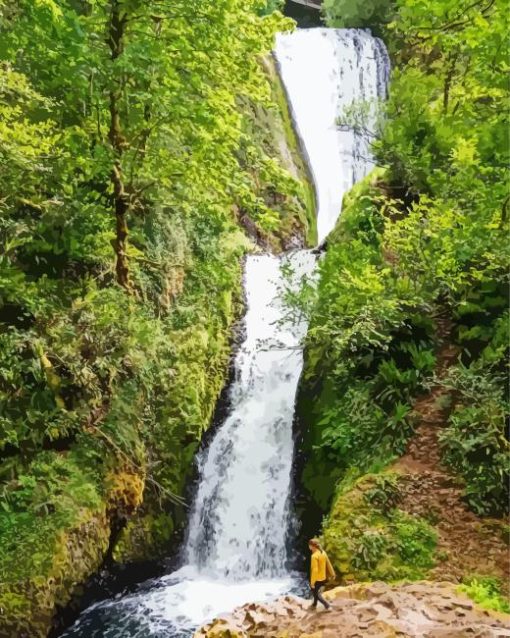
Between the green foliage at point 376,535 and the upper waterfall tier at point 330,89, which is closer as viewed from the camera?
the green foliage at point 376,535

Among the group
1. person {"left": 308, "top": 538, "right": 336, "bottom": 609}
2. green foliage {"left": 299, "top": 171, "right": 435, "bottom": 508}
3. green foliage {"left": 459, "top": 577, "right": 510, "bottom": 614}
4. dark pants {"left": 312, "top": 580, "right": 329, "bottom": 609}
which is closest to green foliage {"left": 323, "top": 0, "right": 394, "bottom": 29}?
green foliage {"left": 299, "top": 171, "right": 435, "bottom": 508}

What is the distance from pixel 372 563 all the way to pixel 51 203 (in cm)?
673

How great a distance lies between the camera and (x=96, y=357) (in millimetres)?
8336

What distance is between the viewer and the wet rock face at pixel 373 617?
18.1 ft

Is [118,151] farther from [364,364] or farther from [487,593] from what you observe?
[487,593]

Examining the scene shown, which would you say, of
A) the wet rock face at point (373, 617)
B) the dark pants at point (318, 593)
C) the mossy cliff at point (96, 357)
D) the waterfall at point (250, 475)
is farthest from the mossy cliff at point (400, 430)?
the mossy cliff at point (96, 357)

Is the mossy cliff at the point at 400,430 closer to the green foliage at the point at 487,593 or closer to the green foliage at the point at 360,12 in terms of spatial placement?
the green foliage at the point at 487,593

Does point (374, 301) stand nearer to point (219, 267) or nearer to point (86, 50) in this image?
point (219, 267)

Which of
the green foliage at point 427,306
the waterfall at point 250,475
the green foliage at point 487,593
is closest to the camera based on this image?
the green foliage at point 487,593

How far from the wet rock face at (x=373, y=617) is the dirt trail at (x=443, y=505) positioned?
81 cm

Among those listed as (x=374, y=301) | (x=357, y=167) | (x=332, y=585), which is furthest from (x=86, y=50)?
(x=357, y=167)

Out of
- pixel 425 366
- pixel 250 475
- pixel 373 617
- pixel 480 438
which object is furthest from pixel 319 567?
pixel 250 475

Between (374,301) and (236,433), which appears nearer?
(374,301)

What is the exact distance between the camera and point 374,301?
891cm
